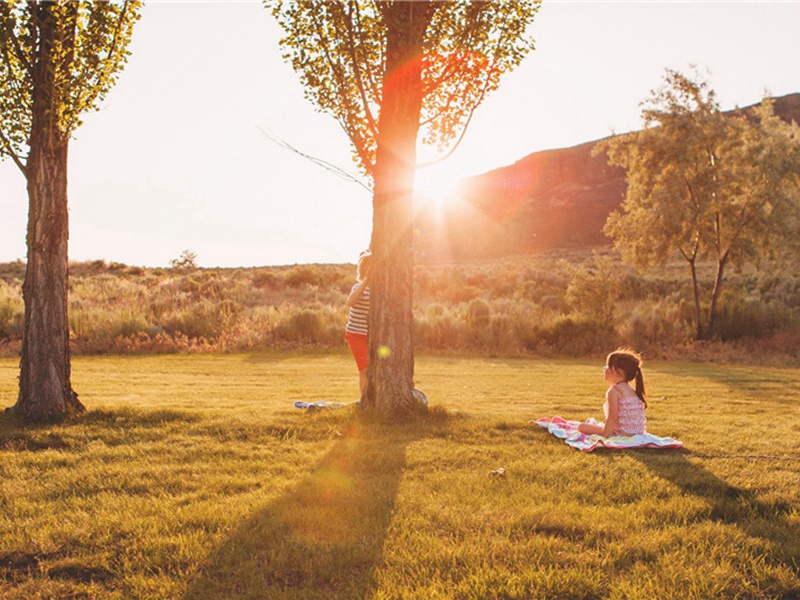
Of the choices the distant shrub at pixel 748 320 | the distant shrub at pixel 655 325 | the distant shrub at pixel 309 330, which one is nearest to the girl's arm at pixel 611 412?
the distant shrub at pixel 309 330

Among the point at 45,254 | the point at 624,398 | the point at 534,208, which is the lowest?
the point at 624,398

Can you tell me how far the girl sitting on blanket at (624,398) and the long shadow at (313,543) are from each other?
272 centimetres

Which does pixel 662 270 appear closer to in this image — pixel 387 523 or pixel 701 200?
pixel 701 200

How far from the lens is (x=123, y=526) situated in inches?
169

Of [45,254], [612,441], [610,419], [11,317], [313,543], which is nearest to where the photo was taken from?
[313,543]

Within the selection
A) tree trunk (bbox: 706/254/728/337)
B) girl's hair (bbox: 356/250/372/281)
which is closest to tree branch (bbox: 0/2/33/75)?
girl's hair (bbox: 356/250/372/281)

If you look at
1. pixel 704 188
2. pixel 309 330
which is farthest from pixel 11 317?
pixel 704 188

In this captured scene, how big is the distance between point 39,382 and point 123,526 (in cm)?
410

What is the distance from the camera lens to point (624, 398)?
707cm

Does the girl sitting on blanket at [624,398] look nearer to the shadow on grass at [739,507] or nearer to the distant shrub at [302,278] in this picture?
the shadow on grass at [739,507]

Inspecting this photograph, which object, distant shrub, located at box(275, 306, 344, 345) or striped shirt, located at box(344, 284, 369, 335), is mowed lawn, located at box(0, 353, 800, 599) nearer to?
striped shirt, located at box(344, 284, 369, 335)

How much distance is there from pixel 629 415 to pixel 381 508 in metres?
3.65

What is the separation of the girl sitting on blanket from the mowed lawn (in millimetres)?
620

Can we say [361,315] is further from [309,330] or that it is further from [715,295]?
[715,295]
